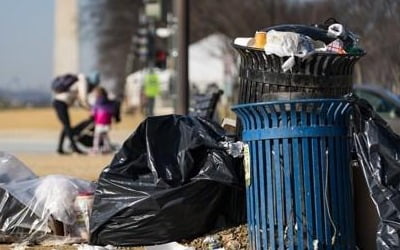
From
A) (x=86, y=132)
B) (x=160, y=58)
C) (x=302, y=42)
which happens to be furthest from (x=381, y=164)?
(x=160, y=58)

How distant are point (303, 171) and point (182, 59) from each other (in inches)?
257

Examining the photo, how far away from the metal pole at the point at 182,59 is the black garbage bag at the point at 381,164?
617 centimetres

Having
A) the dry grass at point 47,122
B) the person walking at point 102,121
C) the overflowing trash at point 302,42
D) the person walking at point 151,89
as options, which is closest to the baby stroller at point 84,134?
the person walking at point 102,121

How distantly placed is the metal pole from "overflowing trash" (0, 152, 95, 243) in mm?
5110

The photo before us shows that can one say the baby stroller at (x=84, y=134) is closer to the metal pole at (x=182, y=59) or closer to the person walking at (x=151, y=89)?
the metal pole at (x=182, y=59)

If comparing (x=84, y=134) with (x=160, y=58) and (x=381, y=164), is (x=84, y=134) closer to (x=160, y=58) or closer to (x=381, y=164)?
(x=381, y=164)

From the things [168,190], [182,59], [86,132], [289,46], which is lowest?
[86,132]

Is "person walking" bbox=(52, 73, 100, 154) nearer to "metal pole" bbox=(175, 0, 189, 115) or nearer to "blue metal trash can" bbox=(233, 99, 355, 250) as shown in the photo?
"metal pole" bbox=(175, 0, 189, 115)

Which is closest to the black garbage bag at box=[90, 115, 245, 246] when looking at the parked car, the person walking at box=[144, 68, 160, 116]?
the parked car

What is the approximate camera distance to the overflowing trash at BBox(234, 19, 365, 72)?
5.73 m

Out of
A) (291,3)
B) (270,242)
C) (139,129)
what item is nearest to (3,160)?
(139,129)

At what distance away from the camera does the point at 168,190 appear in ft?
20.5

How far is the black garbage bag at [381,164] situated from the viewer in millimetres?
5602

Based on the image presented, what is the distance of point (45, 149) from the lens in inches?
751
